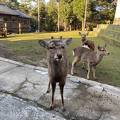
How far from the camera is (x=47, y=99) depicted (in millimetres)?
4645

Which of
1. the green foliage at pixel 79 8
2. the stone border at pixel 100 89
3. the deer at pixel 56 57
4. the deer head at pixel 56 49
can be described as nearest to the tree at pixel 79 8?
the green foliage at pixel 79 8

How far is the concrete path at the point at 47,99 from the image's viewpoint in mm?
4070

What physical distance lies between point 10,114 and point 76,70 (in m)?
3.30

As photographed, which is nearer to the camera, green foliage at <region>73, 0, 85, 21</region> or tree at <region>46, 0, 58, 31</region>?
green foliage at <region>73, 0, 85, 21</region>

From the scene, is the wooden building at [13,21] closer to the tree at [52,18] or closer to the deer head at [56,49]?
the tree at [52,18]

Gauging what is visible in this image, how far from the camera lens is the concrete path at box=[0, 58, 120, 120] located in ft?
13.4

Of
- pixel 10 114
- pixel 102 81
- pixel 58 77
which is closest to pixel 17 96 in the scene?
pixel 10 114

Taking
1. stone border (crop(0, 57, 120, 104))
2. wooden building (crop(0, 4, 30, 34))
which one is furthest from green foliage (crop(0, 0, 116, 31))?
stone border (crop(0, 57, 120, 104))

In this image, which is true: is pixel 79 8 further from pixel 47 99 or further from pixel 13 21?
pixel 47 99

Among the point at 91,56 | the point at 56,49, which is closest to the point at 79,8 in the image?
the point at 91,56

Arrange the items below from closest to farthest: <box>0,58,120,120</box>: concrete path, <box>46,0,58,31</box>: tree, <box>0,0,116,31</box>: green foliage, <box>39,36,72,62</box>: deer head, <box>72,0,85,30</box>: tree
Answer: <box>39,36,72,62</box>: deer head
<box>0,58,120,120</box>: concrete path
<box>72,0,85,30</box>: tree
<box>0,0,116,31</box>: green foliage
<box>46,0,58,31</box>: tree

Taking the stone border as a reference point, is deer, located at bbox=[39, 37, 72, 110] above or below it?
above

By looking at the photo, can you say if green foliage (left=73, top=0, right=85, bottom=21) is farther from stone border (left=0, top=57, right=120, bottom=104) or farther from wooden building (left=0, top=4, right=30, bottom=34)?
stone border (left=0, top=57, right=120, bottom=104)

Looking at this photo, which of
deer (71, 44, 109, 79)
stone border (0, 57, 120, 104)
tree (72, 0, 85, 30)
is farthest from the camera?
tree (72, 0, 85, 30)
